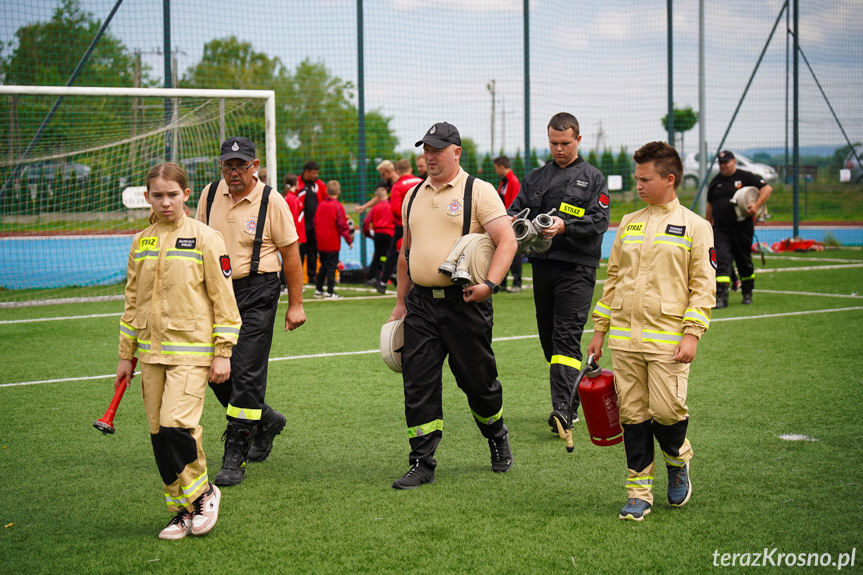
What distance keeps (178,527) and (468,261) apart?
200 cm

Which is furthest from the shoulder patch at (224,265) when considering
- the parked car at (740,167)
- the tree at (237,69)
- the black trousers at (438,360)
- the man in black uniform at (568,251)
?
the parked car at (740,167)

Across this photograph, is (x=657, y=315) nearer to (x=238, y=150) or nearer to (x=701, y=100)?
(x=238, y=150)

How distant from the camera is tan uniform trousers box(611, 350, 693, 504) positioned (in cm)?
416

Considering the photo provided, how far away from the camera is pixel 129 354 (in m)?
4.23

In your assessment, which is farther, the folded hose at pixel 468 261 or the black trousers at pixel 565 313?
the black trousers at pixel 565 313

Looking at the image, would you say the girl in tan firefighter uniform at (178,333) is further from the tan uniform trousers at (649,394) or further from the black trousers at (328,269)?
the black trousers at (328,269)

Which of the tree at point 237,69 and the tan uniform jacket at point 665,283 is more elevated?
the tree at point 237,69

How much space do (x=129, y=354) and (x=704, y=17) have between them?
18670mm

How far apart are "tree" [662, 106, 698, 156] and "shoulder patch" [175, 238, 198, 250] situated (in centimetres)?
1806

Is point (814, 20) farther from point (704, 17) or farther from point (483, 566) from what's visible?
point (483, 566)

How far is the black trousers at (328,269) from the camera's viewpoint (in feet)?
45.5

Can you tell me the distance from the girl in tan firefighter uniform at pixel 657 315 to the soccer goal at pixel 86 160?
29.4 feet

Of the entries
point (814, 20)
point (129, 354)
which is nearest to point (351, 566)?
point (129, 354)

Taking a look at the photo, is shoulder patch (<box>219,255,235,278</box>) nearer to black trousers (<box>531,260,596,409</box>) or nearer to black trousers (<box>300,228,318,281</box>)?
black trousers (<box>531,260,596,409</box>)
